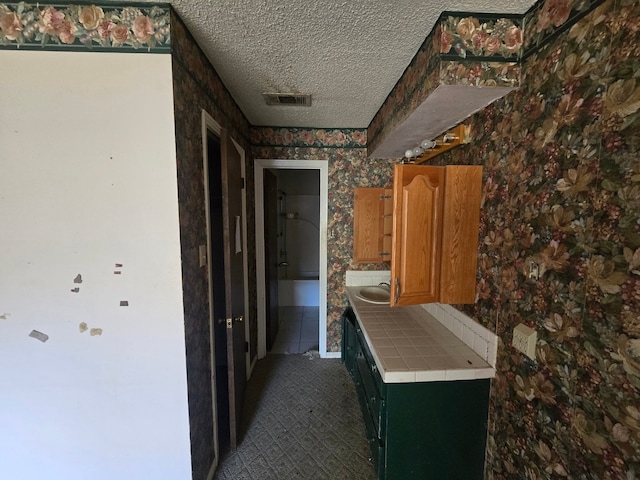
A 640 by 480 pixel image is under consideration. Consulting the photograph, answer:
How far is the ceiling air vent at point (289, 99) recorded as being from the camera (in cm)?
190

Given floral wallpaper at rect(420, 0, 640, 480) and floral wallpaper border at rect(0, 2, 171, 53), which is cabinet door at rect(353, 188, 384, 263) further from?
floral wallpaper border at rect(0, 2, 171, 53)

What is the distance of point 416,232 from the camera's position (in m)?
1.36

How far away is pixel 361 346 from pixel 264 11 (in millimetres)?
2003

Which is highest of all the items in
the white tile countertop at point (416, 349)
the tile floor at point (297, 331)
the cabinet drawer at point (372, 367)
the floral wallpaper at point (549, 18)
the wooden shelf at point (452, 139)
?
the floral wallpaper at point (549, 18)

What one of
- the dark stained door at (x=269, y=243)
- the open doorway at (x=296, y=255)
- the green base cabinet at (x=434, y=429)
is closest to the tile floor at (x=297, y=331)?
the open doorway at (x=296, y=255)

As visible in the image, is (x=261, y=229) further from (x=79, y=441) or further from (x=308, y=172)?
(x=79, y=441)

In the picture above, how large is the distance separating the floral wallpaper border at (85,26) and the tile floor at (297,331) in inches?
115

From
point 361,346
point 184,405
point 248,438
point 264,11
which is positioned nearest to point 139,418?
point 184,405

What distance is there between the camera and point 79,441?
122cm

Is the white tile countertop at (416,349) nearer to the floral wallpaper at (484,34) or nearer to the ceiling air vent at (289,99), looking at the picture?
the floral wallpaper at (484,34)

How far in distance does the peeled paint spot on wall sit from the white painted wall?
0.02m

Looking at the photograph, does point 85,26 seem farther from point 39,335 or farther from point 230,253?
point 39,335

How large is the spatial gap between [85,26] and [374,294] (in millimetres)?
2536

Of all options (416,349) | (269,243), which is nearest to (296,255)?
(269,243)
